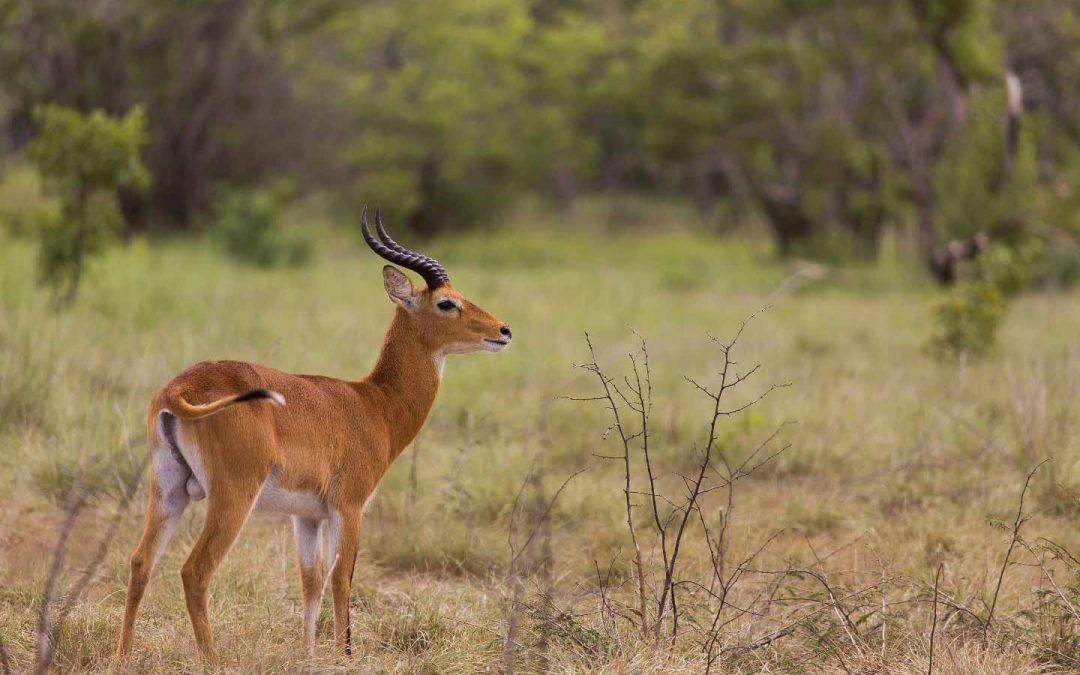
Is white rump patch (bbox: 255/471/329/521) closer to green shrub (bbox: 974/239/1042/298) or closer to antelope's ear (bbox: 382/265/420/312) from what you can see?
antelope's ear (bbox: 382/265/420/312)

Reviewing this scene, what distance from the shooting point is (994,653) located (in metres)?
4.03

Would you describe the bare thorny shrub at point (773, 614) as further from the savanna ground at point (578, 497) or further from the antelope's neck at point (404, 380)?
the antelope's neck at point (404, 380)

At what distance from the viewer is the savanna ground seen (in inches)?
161

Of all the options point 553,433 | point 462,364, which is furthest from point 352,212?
point 553,433

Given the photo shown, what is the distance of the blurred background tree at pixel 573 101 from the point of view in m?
17.0

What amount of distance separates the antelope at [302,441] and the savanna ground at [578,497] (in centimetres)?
36

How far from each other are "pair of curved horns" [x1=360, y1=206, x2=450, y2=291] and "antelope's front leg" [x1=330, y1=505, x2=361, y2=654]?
0.83m

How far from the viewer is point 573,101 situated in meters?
28.2

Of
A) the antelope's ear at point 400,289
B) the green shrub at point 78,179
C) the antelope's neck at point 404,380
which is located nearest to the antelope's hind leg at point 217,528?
the antelope's neck at point 404,380

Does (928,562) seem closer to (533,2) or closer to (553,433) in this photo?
(553,433)

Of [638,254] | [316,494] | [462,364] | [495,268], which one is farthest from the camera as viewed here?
[638,254]

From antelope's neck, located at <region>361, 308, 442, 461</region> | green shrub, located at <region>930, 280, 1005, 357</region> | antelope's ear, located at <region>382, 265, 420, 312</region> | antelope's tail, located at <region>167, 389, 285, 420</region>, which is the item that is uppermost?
antelope's ear, located at <region>382, 265, 420, 312</region>

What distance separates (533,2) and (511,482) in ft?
94.9

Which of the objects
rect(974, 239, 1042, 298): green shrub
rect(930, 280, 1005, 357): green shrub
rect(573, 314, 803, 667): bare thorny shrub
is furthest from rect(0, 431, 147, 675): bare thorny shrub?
rect(974, 239, 1042, 298): green shrub
